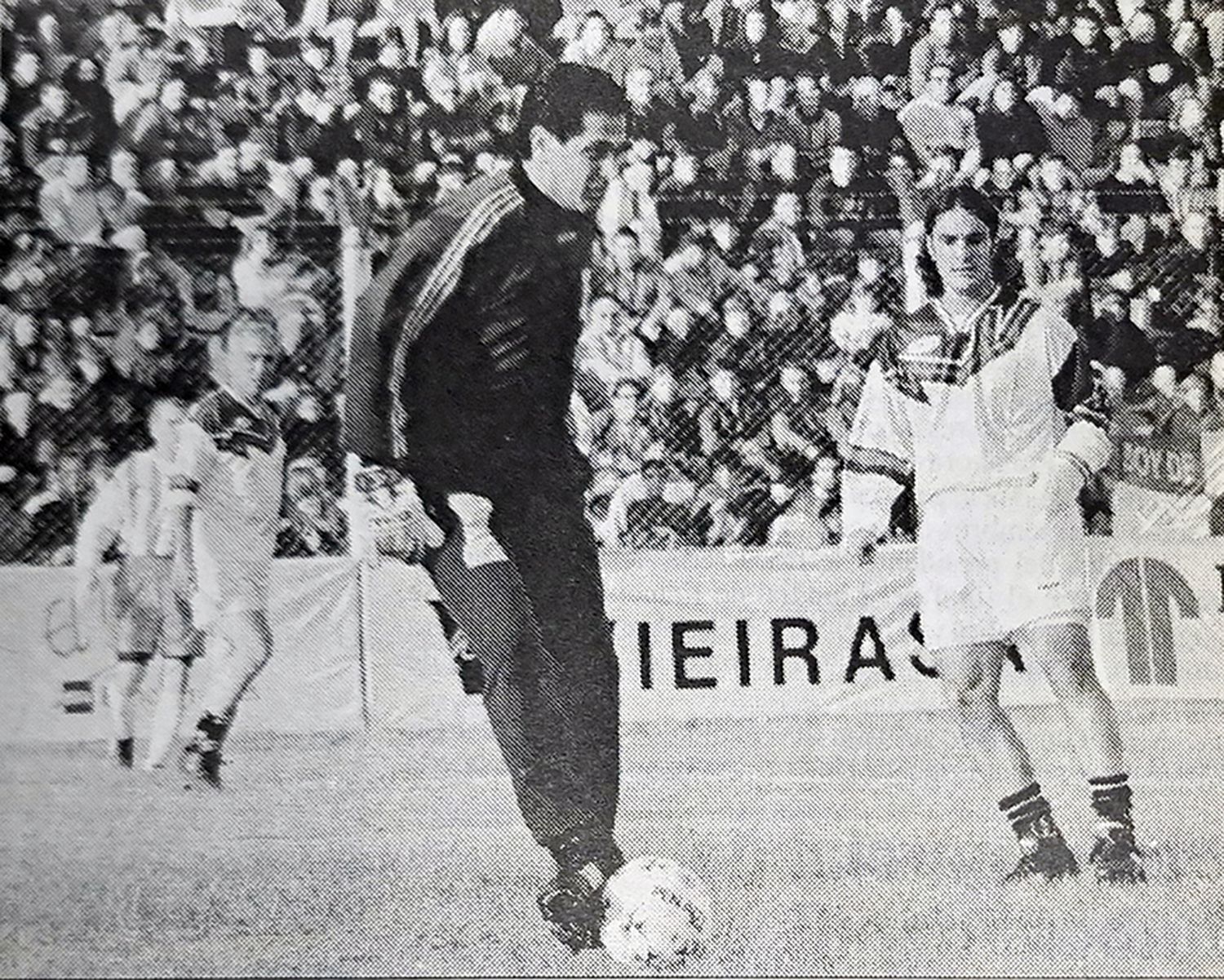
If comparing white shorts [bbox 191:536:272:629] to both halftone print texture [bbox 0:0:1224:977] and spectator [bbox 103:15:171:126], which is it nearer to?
halftone print texture [bbox 0:0:1224:977]

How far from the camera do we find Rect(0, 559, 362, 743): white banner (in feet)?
6.23

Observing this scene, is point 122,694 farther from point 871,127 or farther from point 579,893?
point 871,127

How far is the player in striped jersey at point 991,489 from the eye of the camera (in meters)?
1.93

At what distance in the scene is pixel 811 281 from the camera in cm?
196

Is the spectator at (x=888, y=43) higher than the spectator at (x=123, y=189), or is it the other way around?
the spectator at (x=888, y=43)

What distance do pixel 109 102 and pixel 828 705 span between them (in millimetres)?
1428

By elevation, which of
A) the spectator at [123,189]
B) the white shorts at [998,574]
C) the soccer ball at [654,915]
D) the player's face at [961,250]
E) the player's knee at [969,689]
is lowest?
the soccer ball at [654,915]

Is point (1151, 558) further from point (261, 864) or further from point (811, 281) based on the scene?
point (261, 864)

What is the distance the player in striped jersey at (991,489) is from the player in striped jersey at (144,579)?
1035 mm

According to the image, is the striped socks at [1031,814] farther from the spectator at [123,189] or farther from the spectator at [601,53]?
the spectator at [123,189]

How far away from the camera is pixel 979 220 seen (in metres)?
1.97

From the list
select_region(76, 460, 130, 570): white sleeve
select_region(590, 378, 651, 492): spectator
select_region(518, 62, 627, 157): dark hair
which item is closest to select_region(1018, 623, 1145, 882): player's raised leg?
select_region(590, 378, 651, 492): spectator

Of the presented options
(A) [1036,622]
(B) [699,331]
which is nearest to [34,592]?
(B) [699,331]

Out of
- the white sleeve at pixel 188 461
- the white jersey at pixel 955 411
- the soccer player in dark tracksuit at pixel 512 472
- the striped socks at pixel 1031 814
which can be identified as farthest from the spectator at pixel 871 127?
the white sleeve at pixel 188 461
